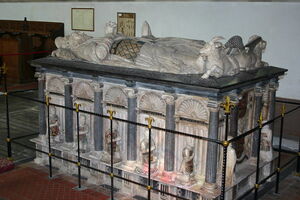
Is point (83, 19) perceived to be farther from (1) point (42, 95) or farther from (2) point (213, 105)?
(2) point (213, 105)

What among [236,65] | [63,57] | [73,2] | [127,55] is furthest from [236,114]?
[73,2]

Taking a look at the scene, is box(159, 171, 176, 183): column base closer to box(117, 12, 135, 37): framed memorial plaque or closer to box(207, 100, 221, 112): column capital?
box(207, 100, 221, 112): column capital

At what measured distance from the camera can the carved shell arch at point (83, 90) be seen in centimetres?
549

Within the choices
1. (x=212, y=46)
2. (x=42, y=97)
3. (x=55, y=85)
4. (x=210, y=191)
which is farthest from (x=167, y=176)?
(x=42, y=97)

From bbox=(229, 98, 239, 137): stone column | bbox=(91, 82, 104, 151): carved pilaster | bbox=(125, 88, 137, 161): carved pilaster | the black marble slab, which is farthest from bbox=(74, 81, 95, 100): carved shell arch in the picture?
bbox=(229, 98, 239, 137): stone column

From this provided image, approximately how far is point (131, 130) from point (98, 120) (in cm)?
54

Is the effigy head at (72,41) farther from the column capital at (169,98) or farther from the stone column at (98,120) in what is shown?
the column capital at (169,98)

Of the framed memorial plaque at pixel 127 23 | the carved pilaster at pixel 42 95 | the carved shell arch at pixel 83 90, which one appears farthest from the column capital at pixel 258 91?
the framed memorial plaque at pixel 127 23

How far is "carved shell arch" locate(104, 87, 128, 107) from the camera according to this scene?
204 inches

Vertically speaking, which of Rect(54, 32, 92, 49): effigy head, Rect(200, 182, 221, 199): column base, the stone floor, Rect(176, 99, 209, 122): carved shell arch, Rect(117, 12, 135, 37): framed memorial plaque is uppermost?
Rect(117, 12, 135, 37): framed memorial plaque

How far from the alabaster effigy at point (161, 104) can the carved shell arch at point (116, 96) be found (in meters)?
0.01

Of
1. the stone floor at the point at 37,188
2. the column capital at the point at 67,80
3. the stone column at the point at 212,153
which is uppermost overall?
the column capital at the point at 67,80

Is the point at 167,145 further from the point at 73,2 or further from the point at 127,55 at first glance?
the point at 73,2

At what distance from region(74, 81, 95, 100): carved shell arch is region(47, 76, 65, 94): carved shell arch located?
26cm
